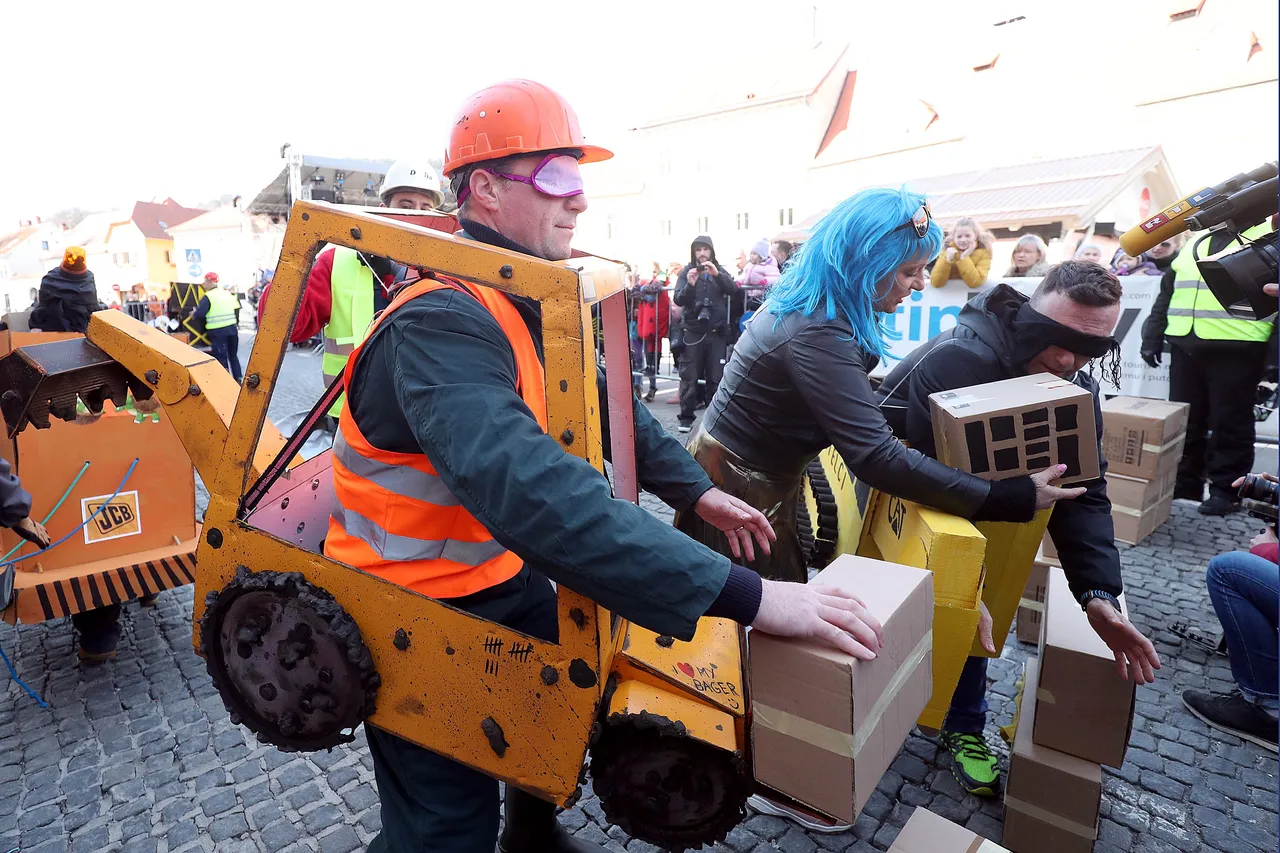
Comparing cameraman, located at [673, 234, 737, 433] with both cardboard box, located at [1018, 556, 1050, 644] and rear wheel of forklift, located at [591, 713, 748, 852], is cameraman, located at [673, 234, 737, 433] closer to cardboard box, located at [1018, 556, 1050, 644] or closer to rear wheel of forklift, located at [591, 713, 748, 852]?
cardboard box, located at [1018, 556, 1050, 644]

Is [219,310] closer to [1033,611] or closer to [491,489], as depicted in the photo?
[1033,611]

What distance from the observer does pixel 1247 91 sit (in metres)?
25.1

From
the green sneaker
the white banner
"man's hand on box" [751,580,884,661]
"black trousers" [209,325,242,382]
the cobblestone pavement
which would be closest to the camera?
"man's hand on box" [751,580,884,661]

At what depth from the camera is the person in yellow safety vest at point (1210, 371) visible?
545 centimetres

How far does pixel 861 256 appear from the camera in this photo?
92.8 inches

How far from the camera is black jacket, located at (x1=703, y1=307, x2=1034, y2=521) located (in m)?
2.26

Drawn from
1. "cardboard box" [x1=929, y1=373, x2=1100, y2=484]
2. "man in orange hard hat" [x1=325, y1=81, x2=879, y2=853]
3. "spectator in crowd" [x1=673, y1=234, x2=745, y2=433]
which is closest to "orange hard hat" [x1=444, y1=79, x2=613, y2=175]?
"man in orange hard hat" [x1=325, y1=81, x2=879, y2=853]

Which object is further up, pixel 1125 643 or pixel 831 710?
pixel 831 710

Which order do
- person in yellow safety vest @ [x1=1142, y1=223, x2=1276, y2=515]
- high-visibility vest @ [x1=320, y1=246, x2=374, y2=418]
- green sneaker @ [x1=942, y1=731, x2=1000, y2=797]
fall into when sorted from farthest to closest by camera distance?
person in yellow safety vest @ [x1=1142, y1=223, x2=1276, y2=515] → high-visibility vest @ [x1=320, y1=246, x2=374, y2=418] → green sneaker @ [x1=942, y1=731, x2=1000, y2=797]

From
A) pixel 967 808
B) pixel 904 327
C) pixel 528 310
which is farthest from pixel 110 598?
pixel 904 327

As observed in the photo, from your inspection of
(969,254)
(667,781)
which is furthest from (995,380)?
(969,254)

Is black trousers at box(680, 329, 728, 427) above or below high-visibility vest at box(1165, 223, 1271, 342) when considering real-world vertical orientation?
below

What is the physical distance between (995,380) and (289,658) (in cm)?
236

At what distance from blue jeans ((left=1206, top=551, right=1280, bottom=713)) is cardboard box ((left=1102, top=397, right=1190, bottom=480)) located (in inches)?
81.3
